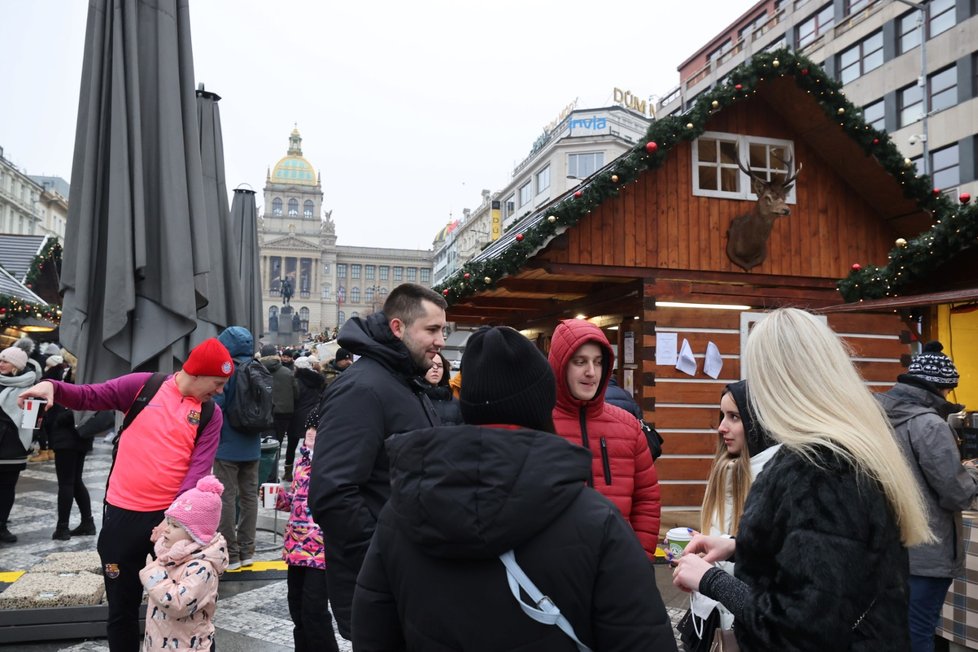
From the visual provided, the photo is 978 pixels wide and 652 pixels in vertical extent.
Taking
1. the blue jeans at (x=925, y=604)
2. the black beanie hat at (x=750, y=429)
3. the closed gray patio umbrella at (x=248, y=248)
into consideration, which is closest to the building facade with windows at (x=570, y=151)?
the closed gray patio umbrella at (x=248, y=248)

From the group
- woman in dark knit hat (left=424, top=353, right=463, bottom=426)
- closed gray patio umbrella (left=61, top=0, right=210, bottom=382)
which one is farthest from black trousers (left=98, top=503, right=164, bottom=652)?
woman in dark knit hat (left=424, top=353, right=463, bottom=426)

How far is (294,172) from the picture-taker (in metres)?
139

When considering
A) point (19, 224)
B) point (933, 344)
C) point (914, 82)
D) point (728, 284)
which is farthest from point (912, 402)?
point (19, 224)

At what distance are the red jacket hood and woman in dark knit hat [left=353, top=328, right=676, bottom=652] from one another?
189cm

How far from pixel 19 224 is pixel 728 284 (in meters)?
77.5

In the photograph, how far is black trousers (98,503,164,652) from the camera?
357 cm

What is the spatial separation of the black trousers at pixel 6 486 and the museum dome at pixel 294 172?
13773cm

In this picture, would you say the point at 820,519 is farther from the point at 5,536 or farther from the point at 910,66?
the point at 910,66

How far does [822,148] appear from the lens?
9.12 m

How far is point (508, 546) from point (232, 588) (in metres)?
4.96

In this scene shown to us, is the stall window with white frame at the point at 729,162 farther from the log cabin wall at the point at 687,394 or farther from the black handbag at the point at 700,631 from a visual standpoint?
the black handbag at the point at 700,631

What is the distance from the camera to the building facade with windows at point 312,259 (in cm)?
12188

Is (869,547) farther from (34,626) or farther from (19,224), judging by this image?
(19,224)

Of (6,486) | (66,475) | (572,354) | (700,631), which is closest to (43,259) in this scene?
(6,486)
